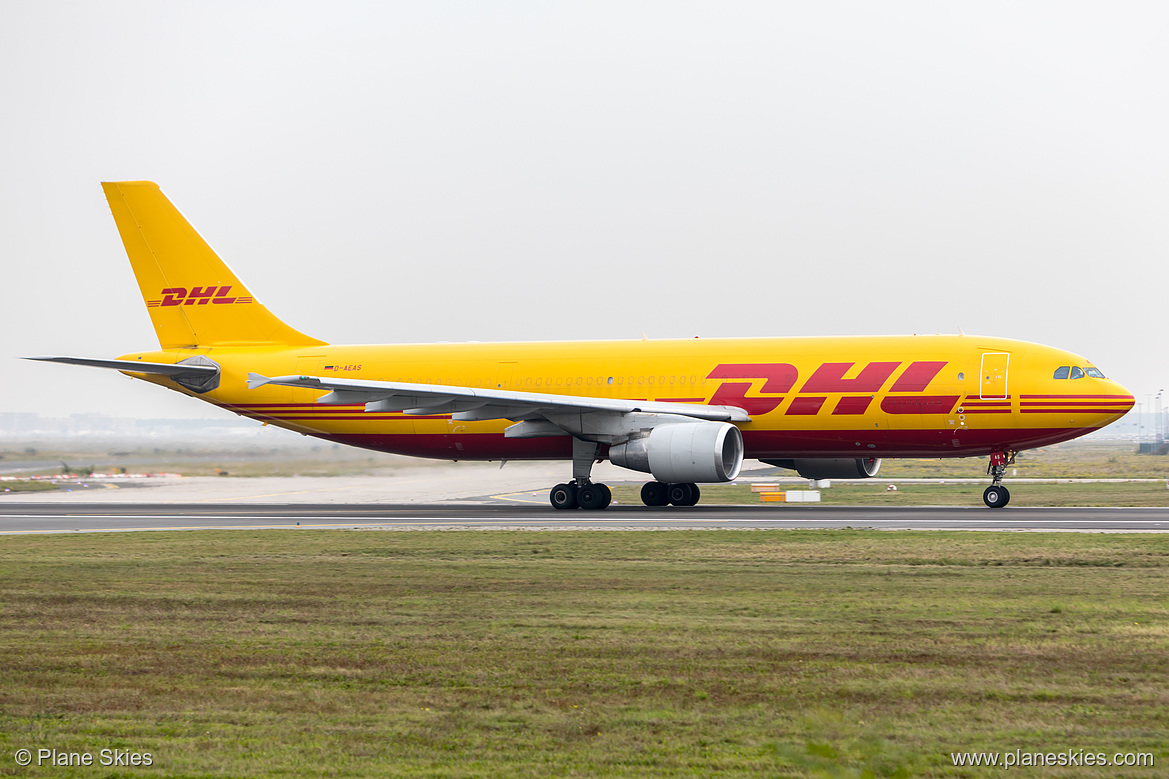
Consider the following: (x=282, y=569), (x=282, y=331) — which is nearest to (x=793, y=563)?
(x=282, y=569)

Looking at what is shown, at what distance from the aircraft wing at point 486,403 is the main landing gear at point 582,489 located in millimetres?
1154

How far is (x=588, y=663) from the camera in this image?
9.15m

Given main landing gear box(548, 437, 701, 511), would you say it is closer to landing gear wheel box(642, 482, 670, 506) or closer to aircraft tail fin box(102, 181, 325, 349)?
landing gear wheel box(642, 482, 670, 506)

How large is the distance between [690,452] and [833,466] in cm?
594

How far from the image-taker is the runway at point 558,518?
22.5 metres

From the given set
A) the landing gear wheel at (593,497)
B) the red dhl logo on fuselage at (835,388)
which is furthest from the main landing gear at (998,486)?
the landing gear wheel at (593,497)

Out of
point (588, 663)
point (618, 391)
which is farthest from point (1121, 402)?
point (588, 663)

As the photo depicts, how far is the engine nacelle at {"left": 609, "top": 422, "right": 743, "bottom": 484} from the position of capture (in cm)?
2652

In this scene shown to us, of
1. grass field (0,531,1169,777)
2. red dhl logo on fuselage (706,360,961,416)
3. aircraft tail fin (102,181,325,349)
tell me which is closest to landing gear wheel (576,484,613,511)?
red dhl logo on fuselage (706,360,961,416)

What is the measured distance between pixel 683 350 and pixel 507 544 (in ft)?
39.5

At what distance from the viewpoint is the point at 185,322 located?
34562mm

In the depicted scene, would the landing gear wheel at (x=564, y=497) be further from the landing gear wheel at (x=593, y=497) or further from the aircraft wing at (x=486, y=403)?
the aircraft wing at (x=486, y=403)

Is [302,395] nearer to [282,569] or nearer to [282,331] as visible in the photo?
[282,331]

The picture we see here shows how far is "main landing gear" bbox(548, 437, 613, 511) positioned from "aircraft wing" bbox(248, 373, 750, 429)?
1154mm
